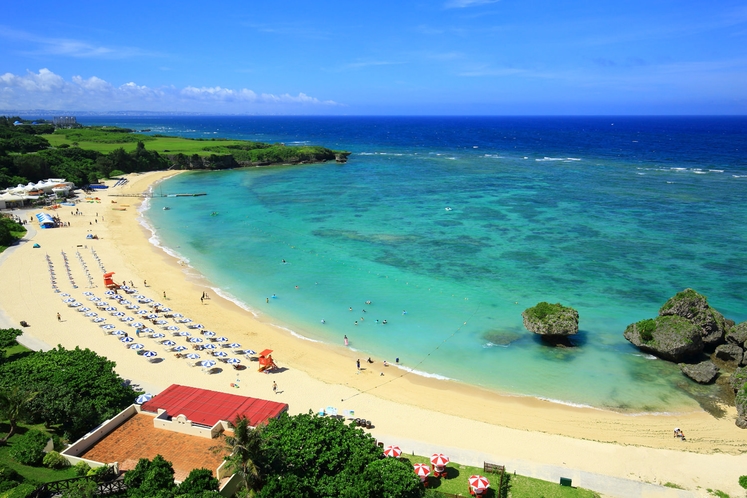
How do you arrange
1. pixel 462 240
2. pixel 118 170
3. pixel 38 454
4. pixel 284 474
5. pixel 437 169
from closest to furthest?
pixel 284 474, pixel 38 454, pixel 462 240, pixel 118 170, pixel 437 169

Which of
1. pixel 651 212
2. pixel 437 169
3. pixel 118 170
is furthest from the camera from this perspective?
pixel 437 169

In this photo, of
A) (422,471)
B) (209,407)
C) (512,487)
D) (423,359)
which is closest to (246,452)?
(209,407)

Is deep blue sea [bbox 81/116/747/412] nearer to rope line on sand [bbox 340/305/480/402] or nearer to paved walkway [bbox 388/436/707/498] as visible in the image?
rope line on sand [bbox 340/305/480/402]

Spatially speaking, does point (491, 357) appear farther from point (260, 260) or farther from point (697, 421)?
point (260, 260)

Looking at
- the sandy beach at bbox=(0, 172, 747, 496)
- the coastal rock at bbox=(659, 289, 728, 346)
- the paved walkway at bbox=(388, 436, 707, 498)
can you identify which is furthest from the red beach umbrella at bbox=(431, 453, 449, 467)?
the coastal rock at bbox=(659, 289, 728, 346)

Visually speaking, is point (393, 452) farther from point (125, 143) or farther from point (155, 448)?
point (125, 143)

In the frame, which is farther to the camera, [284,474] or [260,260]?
[260,260]

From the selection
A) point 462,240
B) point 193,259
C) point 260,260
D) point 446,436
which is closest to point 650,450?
point 446,436
